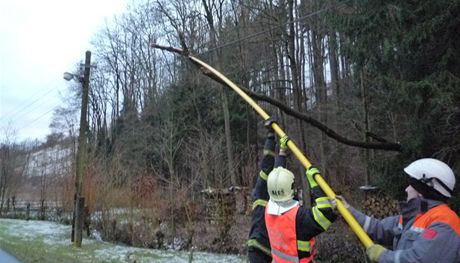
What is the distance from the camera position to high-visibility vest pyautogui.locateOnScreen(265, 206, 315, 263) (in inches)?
178

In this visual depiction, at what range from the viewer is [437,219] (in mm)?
3145

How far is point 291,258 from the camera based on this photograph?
457cm

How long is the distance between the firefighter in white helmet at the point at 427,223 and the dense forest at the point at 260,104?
14.1 ft

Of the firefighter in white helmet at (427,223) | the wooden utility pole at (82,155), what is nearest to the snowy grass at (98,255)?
the wooden utility pole at (82,155)

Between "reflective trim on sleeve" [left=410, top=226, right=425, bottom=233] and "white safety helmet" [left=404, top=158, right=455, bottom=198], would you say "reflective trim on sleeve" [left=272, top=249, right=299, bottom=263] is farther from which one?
"white safety helmet" [left=404, top=158, right=455, bottom=198]

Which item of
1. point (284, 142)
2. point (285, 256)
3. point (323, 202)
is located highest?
point (284, 142)

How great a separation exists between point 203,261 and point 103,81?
46446 millimetres

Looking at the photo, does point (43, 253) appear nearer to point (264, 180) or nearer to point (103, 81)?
point (264, 180)

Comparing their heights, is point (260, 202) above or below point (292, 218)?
above

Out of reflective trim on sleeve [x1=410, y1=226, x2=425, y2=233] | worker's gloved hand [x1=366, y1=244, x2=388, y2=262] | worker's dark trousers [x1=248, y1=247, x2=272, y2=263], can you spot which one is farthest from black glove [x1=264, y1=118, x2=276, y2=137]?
reflective trim on sleeve [x1=410, y1=226, x2=425, y2=233]

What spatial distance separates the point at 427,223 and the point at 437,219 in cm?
7

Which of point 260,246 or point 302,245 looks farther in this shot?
point 260,246

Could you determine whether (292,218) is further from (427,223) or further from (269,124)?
(427,223)

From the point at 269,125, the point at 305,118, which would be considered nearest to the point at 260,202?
the point at 269,125
